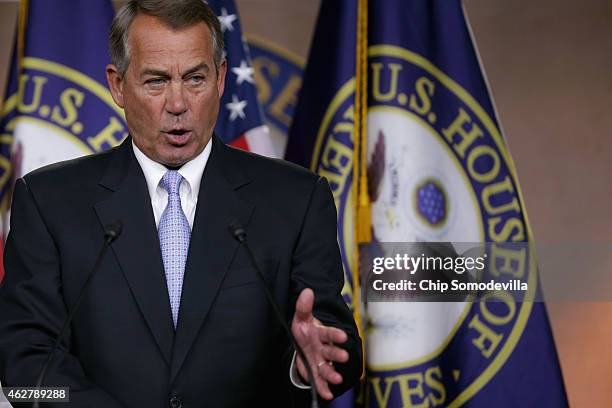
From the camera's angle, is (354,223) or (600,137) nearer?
(354,223)

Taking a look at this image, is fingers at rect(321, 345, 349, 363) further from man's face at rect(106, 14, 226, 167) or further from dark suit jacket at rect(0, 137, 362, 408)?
man's face at rect(106, 14, 226, 167)

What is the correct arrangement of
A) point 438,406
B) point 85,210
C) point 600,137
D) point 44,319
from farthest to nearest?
point 600,137 < point 438,406 < point 85,210 < point 44,319

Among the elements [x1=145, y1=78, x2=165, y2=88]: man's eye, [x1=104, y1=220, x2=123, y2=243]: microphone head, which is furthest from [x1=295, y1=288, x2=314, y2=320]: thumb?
[x1=145, y1=78, x2=165, y2=88]: man's eye

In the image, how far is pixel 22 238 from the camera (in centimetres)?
165

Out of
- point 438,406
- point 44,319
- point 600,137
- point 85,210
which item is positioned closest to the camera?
point 44,319

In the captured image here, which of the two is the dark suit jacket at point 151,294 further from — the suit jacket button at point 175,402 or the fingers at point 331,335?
the fingers at point 331,335

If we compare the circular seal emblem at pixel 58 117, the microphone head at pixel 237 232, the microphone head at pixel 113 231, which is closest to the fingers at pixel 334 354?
the microphone head at pixel 237 232

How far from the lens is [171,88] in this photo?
5.55ft

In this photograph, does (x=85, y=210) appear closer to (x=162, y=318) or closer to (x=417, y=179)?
(x=162, y=318)

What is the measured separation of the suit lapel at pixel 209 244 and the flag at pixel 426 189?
1.21 m

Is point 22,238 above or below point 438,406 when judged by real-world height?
above

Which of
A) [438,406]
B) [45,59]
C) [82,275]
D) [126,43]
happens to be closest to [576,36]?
[438,406]

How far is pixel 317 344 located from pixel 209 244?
1.10 feet

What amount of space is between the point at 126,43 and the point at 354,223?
1.39 metres
